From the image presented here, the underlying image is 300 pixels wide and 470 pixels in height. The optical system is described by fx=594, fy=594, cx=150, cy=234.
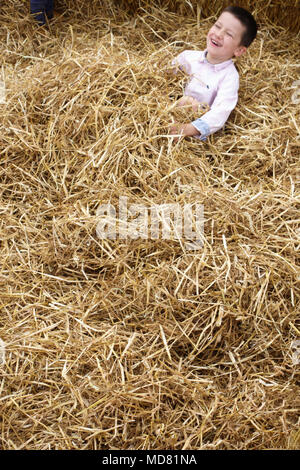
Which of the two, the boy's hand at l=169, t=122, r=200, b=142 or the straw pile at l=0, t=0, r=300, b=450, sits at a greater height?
the boy's hand at l=169, t=122, r=200, b=142

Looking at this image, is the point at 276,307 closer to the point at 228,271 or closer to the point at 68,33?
the point at 228,271

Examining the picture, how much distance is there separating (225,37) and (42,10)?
1.25 meters

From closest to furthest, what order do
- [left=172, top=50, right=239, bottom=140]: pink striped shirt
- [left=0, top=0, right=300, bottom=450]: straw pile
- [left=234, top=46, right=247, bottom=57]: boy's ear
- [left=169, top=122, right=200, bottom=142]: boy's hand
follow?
[left=0, top=0, right=300, bottom=450]: straw pile → [left=169, top=122, right=200, bottom=142]: boy's hand → [left=172, top=50, right=239, bottom=140]: pink striped shirt → [left=234, top=46, right=247, bottom=57]: boy's ear

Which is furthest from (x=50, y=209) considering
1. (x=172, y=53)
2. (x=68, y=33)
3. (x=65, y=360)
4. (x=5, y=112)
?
(x=68, y=33)

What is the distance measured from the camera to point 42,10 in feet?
12.2

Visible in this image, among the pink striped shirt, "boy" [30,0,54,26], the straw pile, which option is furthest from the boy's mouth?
"boy" [30,0,54,26]

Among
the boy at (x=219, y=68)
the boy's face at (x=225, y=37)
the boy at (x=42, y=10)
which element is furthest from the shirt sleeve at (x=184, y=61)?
the boy at (x=42, y=10)

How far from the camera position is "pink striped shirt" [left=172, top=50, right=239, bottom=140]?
3.13 metres

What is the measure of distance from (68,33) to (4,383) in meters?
2.35

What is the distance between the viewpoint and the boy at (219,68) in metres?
3.13

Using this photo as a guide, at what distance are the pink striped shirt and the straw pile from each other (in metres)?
0.08

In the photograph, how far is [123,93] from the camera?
312 centimetres

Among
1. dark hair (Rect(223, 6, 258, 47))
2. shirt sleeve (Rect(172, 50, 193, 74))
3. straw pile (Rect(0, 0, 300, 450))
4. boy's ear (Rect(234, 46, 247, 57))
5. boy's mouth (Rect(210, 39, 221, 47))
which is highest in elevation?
dark hair (Rect(223, 6, 258, 47))

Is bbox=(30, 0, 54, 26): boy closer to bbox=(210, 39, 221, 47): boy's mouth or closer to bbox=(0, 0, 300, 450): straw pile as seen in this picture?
bbox=(0, 0, 300, 450): straw pile
